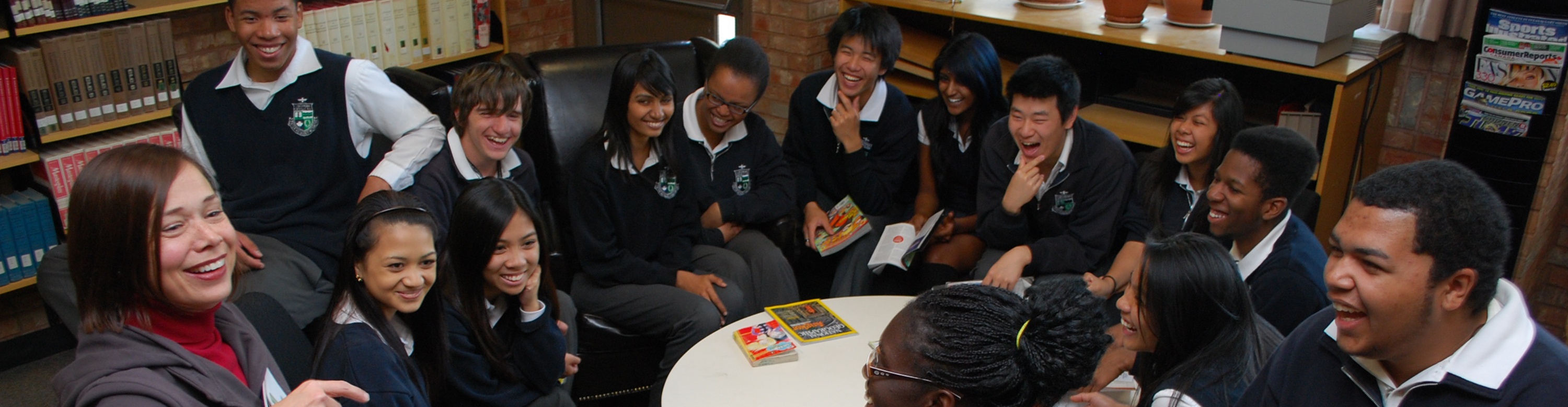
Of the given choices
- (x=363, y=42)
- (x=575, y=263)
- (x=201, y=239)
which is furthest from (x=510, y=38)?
(x=201, y=239)

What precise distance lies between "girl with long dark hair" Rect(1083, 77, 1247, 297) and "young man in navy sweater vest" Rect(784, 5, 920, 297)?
73cm

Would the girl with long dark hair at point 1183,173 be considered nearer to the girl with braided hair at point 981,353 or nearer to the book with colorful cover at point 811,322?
the book with colorful cover at point 811,322

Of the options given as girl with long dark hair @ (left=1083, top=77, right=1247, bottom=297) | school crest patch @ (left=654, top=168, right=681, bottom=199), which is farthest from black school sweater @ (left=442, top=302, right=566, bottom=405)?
girl with long dark hair @ (left=1083, top=77, right=1247, bottom=297)

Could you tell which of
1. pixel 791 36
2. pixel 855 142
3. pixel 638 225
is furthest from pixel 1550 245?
pixel 638 225

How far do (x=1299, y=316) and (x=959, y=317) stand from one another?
44.8 inches

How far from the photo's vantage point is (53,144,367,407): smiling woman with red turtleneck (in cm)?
135

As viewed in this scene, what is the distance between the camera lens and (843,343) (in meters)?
2.36

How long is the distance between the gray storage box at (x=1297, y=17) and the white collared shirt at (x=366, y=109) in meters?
2.31

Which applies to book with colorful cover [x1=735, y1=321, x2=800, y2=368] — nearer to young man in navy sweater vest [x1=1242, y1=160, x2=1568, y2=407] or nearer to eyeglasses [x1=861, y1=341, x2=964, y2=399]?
eyeglasses [x1=861, y1=341, x2=964, y2=399]

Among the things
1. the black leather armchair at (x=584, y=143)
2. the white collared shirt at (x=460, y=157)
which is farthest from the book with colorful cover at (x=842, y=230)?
the white collared shirt at (x=460, y=157)

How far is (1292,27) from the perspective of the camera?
3.05 metres

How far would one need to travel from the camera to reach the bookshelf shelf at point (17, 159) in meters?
3.03

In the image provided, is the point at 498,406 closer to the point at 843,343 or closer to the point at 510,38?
the point at 843,343

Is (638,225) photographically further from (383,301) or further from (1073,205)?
(1073,205)
